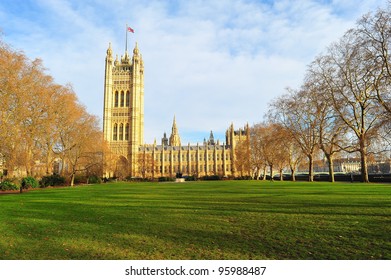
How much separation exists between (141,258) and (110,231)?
2214 mm

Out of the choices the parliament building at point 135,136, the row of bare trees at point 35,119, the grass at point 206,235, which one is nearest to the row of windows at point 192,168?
the parliament building at point 135,136

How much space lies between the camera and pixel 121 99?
313 ft

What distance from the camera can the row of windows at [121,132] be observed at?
93250 mm

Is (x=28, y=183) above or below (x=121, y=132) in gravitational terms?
below

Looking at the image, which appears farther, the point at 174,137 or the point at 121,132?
the point at 174,137

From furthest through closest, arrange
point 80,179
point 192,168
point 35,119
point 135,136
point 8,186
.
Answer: point 192,168 < point 135,136 < point 80,179 < point 35,119 < point 8,186

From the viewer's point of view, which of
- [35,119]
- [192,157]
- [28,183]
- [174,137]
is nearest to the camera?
[28,183]

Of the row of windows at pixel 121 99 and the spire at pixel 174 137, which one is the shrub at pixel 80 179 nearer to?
the row of windows at pixel 121 99

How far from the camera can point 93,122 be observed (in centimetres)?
4169

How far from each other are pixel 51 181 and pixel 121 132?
60378 mm

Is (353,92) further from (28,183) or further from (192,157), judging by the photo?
(192,157)

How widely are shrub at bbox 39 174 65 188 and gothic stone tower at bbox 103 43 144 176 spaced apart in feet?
174

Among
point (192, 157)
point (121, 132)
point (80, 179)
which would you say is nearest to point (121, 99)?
point (121, 132)

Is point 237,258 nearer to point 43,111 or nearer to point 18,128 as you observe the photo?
point 18,128
